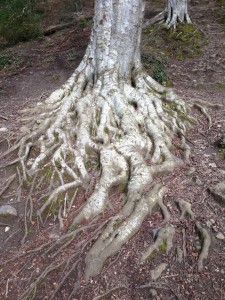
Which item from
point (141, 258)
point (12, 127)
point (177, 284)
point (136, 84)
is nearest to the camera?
point (177, 284)

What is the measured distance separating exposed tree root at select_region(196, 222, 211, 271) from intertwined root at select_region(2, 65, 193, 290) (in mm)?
409

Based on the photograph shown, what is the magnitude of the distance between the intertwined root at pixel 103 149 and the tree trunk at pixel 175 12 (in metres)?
5.38

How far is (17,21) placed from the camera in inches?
423

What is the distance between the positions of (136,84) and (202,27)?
255 inches

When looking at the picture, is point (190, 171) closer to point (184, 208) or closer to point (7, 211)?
point (184, 208)

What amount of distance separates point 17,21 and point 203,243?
10.4m

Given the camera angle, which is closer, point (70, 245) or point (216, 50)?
point (70, 245)

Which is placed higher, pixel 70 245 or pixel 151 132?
pixel 151 132

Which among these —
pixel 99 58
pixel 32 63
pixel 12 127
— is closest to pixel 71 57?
pixel 32 63

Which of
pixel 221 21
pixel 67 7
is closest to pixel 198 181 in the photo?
pixel 221 21

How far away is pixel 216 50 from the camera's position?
30.0 feet

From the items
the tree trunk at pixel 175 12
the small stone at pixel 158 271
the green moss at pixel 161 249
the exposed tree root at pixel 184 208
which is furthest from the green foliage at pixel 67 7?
the small stone at pixel 158 271

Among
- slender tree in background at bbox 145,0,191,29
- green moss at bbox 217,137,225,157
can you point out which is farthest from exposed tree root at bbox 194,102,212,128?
slender tree in background at bbox 145,0,191,29

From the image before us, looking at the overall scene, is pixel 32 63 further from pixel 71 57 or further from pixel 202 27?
pixel 202 27
